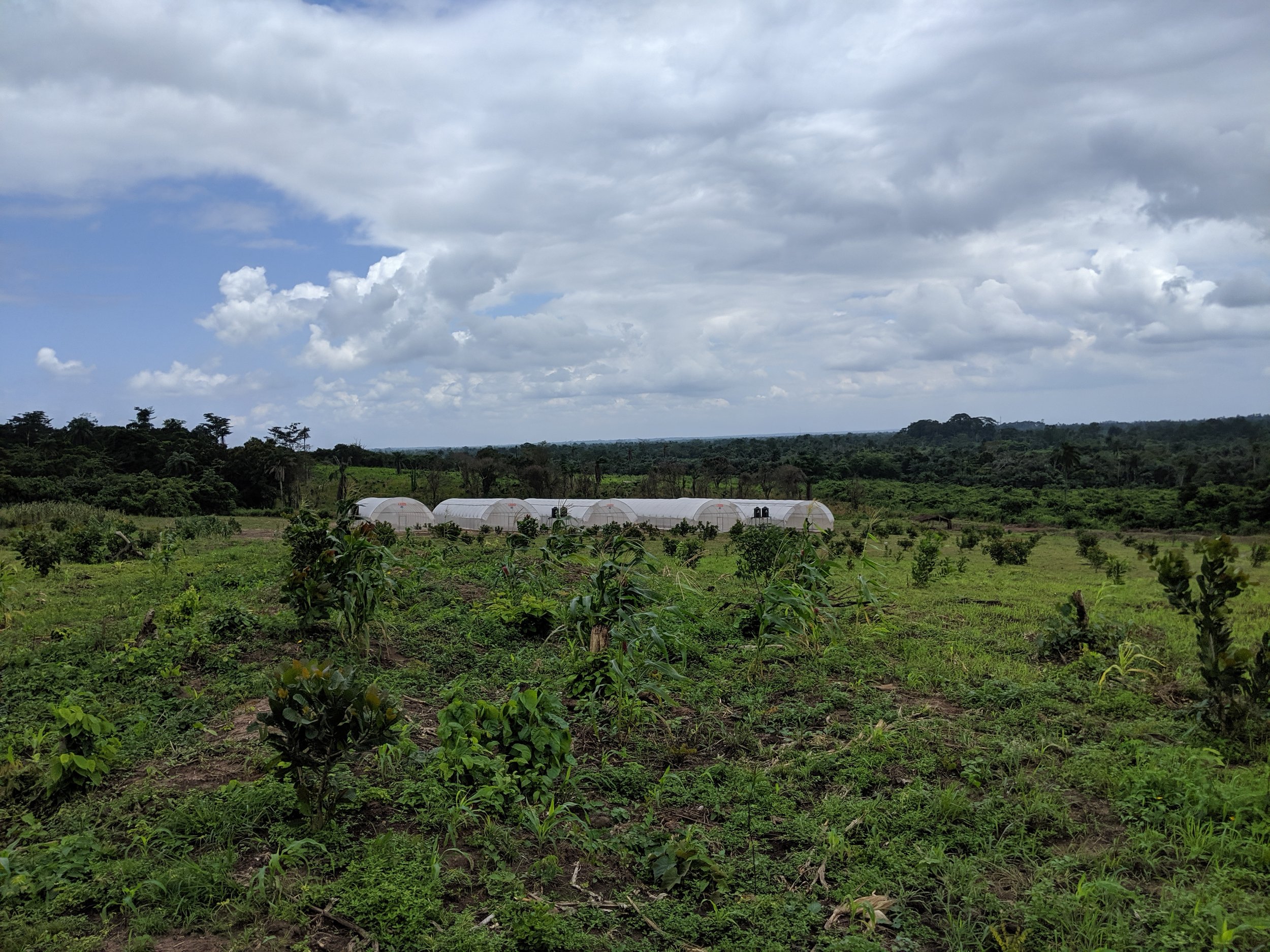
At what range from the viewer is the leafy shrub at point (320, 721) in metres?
3.35

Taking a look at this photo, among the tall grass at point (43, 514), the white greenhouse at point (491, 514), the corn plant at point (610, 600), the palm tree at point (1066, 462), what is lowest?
the white greenhouse at point (491, 514)

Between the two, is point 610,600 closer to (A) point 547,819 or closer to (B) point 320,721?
(A) point 547,819

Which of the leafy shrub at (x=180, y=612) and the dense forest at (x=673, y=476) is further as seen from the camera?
the dense forest at (x=673, y=476)

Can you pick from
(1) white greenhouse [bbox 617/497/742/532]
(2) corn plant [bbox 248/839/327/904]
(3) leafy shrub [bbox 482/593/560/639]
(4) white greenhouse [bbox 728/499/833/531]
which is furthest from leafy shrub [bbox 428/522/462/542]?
(2) corn plant [bbox 248/839/327/904]

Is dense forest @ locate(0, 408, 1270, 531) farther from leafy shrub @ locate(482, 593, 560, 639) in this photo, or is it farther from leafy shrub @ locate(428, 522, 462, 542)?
leafy shrub @ locate(482, 593, 560, 639)

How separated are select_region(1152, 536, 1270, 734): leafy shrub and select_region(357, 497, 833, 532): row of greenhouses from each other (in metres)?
23.0

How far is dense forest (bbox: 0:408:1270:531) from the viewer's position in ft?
106

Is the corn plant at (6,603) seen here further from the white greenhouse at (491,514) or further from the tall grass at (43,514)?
the white greenhouse at (491,514)

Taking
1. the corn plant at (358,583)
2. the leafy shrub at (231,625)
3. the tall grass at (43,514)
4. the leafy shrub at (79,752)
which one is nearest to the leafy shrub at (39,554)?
the leafy shrub at (231,625)

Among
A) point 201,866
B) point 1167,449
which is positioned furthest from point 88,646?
point 1167,449

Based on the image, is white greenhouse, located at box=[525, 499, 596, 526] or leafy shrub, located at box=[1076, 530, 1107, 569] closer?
leafy shrub, located at box=[1076, 530, 1107, 569]

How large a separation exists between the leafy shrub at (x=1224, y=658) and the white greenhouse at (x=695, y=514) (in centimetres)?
2361

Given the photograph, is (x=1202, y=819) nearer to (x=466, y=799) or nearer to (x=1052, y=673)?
(x=1052, y=673)

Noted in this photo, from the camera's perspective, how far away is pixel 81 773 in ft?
12.6
